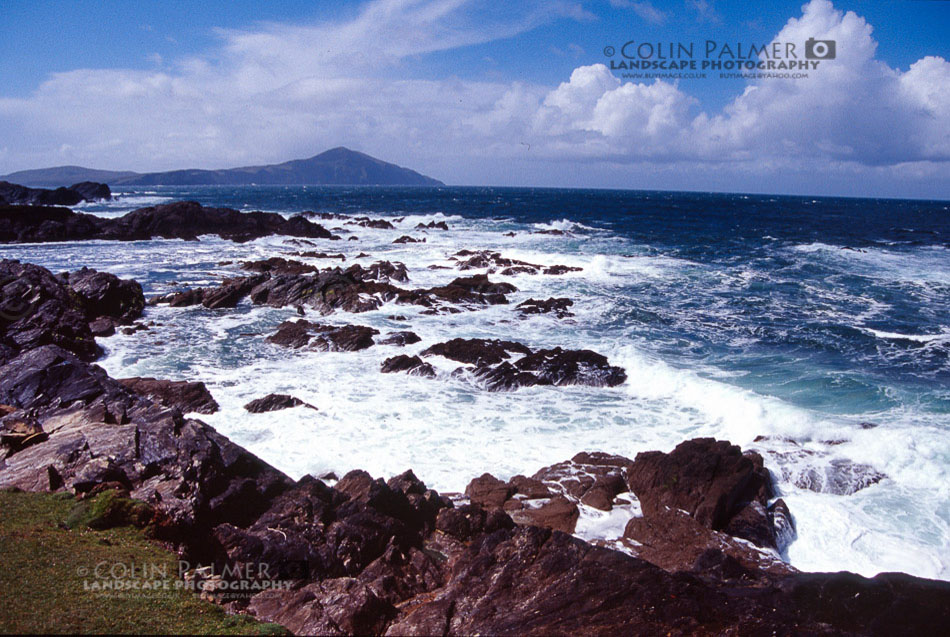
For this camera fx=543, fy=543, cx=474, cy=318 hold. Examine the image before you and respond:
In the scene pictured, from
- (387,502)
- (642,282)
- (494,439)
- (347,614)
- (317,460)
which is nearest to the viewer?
(347,614)

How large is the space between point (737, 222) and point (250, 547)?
309ft

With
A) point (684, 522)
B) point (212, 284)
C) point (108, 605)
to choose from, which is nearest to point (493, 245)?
point (212, 284)

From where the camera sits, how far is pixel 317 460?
13375 mm

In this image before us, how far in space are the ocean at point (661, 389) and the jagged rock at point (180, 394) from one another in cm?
55

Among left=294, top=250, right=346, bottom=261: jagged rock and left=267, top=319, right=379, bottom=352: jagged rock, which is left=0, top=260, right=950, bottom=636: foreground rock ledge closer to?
left=267, top=319, right=379, bottom=352: jagged rock

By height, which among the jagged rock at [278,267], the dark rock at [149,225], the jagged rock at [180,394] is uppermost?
the dark rock at [149,225]

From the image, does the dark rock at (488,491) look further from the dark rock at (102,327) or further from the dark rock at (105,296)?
the dark rock at (105,296)

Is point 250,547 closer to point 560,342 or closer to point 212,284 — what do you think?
point 560,342

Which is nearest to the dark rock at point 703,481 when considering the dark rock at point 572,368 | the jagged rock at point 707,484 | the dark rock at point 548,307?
the jagged rock at point 707,484

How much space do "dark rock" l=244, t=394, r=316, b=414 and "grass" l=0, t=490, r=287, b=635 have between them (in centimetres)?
714

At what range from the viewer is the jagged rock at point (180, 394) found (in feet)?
52.1

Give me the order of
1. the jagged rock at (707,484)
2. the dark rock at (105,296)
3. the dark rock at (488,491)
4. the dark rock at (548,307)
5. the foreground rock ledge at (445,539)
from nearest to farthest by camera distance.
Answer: the foreground rock ledge at (445,539)
the jagged rock at (707,484)
the dark rock at (488,491)
the dark rock at (105,296)
the dark rock at (548,307)

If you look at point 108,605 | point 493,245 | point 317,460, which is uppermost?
point 493,245

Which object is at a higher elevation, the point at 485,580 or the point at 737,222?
the point at 737,222
